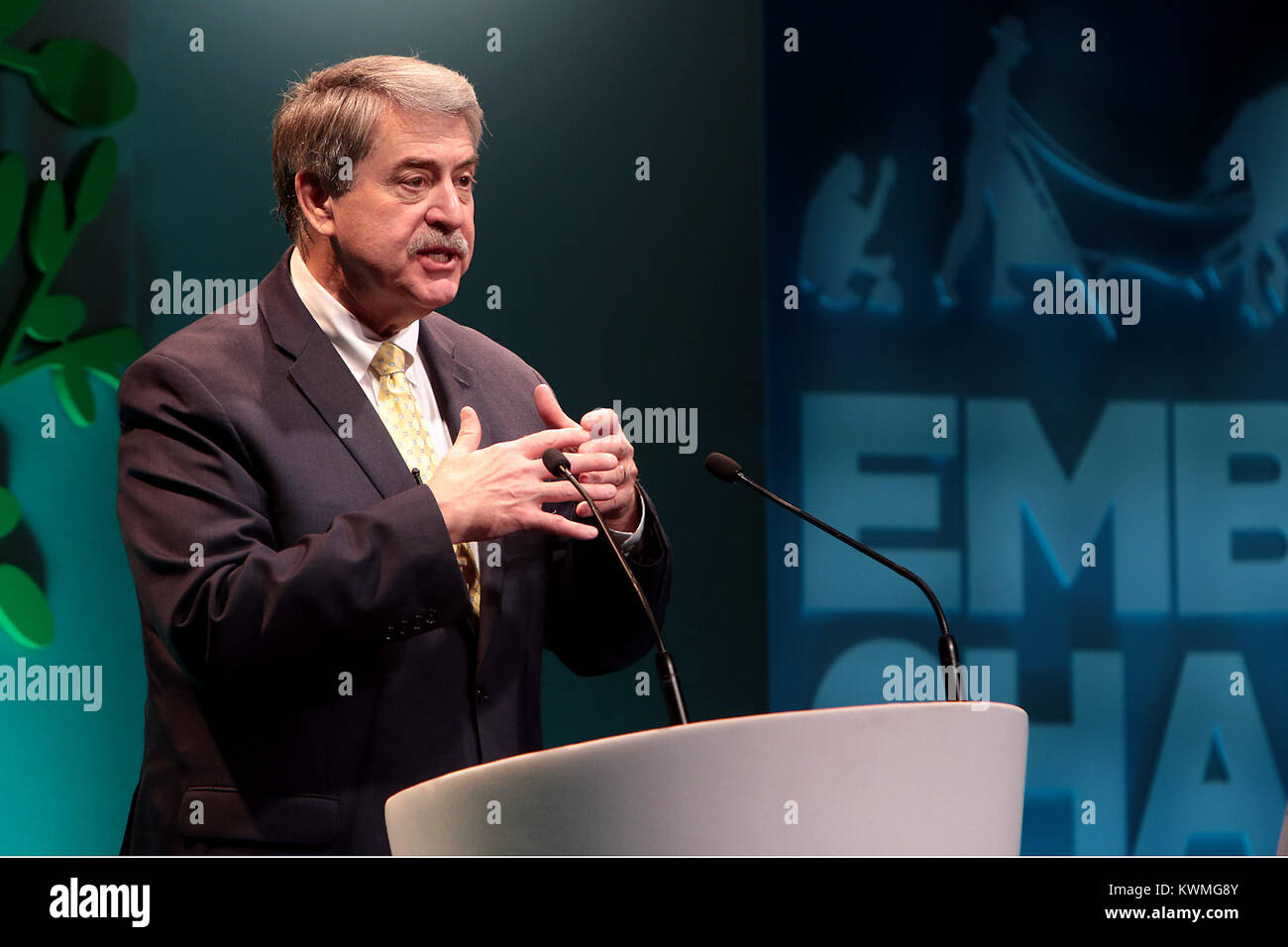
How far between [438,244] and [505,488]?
0.44 meters

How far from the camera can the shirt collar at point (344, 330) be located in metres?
1.90

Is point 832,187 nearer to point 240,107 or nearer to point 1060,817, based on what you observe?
point 240,107

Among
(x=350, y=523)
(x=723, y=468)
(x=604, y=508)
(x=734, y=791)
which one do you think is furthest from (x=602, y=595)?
(x=734, y=791)

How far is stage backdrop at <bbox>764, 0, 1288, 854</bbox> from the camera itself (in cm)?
333

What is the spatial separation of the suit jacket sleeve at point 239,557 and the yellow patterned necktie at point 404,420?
149 mm

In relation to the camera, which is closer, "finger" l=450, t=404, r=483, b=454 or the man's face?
"finger" l=450, t=404, r=483, b=454

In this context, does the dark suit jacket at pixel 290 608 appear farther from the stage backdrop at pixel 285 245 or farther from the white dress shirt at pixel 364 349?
the stage backdrop at pixel 285 245

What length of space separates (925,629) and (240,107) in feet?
6.55

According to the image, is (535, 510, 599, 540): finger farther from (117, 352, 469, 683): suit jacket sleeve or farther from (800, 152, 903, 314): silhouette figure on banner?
(800, 152, 903, 314): silhouette figure on banner

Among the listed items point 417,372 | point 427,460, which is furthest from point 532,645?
point 417,372

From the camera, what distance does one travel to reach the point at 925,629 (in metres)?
3.32

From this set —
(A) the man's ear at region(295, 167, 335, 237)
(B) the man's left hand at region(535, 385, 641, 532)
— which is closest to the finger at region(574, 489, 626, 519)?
(B) the man's left hand at region(535, 385, 641, 532)

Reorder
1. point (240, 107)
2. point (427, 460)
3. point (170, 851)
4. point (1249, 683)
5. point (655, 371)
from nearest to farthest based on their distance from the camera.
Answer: point (170, 851)
point (427, 460)
point (240, 107)
point (655, 371)
point (1249, 683)
